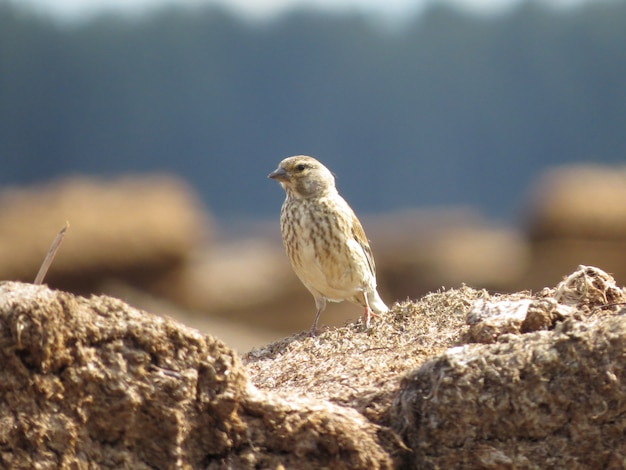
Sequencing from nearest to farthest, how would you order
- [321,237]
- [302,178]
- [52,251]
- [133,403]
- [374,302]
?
1. [133,403]
2. [52,251]
3. [321,237]
4. [302,178]
5. [374,302]

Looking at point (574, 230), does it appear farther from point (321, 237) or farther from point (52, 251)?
point (52, 251)

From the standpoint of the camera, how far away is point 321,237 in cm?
672

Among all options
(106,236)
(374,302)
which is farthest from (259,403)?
(106,236)

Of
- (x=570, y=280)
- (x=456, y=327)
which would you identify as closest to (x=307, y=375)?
(x=456, y=327)

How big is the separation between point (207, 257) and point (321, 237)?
15513mm

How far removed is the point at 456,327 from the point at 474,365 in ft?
3.71

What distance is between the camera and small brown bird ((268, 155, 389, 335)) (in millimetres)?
6727

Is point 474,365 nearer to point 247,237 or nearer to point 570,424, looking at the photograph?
point 570,424

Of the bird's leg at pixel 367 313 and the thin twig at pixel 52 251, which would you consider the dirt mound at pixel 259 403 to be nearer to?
the thin twig at pixel 52 251

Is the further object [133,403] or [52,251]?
[52,251]

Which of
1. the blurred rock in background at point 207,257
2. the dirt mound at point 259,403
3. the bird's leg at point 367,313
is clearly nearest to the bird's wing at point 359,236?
the bird's leg at point 367,313

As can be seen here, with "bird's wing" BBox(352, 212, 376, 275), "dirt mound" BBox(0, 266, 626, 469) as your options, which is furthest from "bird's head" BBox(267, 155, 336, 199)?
"dirt mound" BBox(0, 266, 626, 469)

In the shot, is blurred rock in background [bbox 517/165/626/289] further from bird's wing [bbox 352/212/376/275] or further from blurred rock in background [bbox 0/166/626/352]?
bird's wing [bbox 352/212/376/275]

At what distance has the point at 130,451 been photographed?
3180 millimetres
